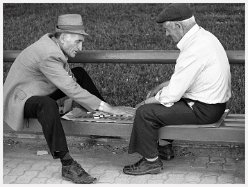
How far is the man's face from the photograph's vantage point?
18.2 feet

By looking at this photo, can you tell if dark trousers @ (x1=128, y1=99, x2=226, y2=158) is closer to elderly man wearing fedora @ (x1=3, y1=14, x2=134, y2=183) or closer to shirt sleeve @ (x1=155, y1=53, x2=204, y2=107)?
shirt sleeve @ (x1=155, y1=53, x2=204, y2=107)

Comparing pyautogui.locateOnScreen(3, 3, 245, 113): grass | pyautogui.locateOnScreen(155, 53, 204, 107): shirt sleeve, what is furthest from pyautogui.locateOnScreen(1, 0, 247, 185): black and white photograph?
pyautogui.locateOnScreen(3, 3, 245, 113): grass

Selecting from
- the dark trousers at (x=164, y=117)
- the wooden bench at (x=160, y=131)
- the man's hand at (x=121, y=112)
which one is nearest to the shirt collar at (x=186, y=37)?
the dark trousers at (x=164, y=117)

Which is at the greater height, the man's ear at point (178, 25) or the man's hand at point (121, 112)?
the man's ear at point (178, 25)

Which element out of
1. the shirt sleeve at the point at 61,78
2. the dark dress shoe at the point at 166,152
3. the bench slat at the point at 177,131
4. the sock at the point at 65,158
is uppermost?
the shirt sleeve at the point at 61,78

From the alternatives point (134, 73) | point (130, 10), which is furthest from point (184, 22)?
point (130, 10)

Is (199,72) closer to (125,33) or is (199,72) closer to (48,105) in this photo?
(48,105)

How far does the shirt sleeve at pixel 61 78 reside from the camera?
5445 mm

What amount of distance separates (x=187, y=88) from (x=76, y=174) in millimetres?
1107

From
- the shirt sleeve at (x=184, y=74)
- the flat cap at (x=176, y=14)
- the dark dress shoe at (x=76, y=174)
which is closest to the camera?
the shirt sleeve at (x=184, y=74)

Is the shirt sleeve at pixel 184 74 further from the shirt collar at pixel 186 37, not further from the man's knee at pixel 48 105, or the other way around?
the man's knee at pixel 48 105

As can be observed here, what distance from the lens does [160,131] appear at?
535 centimetres

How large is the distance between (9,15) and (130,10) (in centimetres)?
216

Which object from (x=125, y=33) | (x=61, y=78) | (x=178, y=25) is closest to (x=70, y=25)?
(x=61, y=78)
